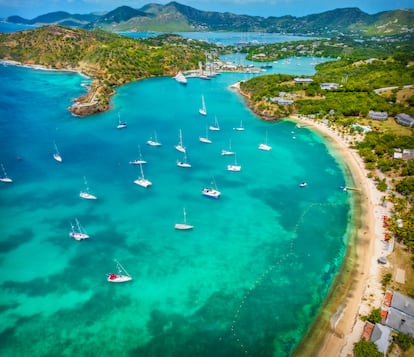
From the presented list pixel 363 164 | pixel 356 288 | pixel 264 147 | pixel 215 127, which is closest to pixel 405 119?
pixel 363 164

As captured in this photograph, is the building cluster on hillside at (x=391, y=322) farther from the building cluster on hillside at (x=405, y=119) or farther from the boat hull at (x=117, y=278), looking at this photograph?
the building cluster on hillside at (x=405, y=119)

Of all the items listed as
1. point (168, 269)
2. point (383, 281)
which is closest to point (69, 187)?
point (168, 269)

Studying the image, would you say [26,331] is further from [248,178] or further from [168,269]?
[248,178]

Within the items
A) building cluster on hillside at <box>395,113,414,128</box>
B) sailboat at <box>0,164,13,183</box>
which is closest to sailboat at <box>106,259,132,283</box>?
sailboat at <box>0,164,13,183</box>

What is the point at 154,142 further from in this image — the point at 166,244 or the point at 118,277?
the point at 118,277

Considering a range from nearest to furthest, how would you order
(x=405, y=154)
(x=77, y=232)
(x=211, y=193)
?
(x=77, y=232) < (x=211, y=193) < (x=405, y=154)

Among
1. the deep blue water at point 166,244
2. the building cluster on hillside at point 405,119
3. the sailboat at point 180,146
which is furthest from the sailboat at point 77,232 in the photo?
the building cluster on hillside at point 405,119
